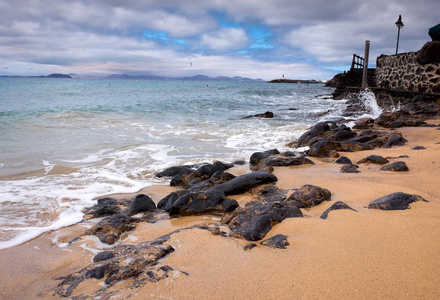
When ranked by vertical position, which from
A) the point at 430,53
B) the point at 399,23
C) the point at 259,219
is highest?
the point at 399,23

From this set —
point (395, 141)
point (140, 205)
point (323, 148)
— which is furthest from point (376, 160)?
point (140, 205)

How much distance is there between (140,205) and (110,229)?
845 mm

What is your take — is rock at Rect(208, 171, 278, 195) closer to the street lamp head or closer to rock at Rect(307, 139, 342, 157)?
rock at Rect(307, 139, 342, 157)

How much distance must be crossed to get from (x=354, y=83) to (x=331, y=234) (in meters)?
24.6

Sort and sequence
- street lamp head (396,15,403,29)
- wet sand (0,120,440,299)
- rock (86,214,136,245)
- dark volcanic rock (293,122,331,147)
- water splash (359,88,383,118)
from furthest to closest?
street lamp head (396,15,403,29) < water splash (359,88,383,118) < dark volcanic rock (293,122,331,147) < rock (86,214,136,245) < wet sand (0,120,440,299)

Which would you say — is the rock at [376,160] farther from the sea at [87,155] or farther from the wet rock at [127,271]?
the wet rock at [127,271]

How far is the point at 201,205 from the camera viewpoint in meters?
4.18

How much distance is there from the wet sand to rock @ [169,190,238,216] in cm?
17

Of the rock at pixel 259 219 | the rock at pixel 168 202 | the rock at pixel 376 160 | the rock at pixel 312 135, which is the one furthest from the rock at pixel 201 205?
the rock at pixel 312 135

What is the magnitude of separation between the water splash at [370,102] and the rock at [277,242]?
13587 mm

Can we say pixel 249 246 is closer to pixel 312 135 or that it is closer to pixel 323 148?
pixel 323 148

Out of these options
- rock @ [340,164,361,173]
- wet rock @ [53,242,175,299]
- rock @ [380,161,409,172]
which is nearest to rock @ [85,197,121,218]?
wet rock @ [53,242,175,299]

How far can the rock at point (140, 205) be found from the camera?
175 inches

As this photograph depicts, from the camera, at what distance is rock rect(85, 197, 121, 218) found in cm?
447
